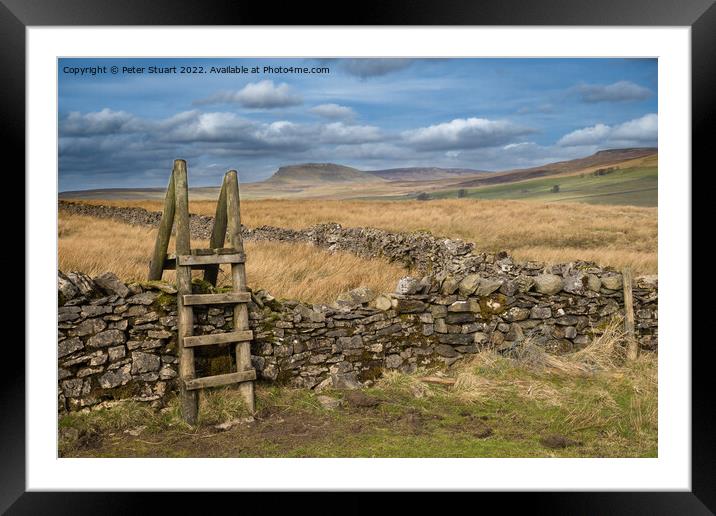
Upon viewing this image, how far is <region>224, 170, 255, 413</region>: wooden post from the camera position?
6.32m

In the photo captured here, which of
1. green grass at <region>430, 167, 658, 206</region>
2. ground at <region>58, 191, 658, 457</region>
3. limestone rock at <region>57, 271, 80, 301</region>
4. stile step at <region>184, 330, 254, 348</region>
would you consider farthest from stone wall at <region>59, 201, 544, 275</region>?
green grass at <region>430, 167, 658, 206</region>

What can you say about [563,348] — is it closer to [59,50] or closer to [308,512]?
[308,512]

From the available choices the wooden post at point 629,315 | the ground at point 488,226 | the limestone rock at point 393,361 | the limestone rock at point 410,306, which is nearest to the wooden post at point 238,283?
the limestone rock at point 393,361

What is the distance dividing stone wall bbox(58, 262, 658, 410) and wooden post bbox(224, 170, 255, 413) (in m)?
0.27

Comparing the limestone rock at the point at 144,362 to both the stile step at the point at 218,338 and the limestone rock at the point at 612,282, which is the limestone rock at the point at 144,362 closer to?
the stile step at the point at 218,338

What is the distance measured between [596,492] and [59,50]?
6382 mm

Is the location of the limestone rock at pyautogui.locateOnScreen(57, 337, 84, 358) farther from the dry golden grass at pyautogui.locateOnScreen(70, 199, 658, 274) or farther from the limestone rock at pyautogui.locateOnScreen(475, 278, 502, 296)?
the dry golden grass at pyautogui.locateOnScreen(70, 199, 658, 274)

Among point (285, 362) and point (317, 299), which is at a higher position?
point (317, 299)

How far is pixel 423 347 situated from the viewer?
7.62 meters

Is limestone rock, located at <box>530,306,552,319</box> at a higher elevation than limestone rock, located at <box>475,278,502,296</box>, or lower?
lower

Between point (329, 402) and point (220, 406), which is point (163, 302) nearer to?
point (220, 406)
